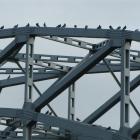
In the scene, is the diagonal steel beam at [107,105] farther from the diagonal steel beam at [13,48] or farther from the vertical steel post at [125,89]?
the vertical steel post at [125,89]

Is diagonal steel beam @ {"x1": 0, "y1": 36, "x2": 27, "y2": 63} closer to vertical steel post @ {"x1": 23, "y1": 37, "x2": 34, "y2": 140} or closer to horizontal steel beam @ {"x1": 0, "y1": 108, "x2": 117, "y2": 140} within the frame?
vertical steel post @ {"x1": 23, "y1": 37, "x2": 34, "y2": 140}

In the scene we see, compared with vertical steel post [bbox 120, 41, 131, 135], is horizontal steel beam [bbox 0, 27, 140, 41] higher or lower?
higher

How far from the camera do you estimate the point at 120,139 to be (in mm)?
59281

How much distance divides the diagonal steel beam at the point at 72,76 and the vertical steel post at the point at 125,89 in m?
0.96

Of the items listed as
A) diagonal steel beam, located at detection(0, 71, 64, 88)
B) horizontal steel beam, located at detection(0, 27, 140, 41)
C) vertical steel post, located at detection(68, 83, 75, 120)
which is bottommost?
vertical steel post, located at detection(68, 83, 75, 120)

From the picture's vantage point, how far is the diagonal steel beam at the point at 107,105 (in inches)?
2788

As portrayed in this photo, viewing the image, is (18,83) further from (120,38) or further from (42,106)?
(120,38)

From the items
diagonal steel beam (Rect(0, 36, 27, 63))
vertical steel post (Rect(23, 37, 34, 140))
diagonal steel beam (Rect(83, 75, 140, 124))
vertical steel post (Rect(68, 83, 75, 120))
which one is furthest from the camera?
vertical steel post (Rect(68, 83, 75, 120))

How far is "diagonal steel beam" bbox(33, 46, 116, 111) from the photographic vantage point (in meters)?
62.2

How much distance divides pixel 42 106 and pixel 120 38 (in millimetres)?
7644

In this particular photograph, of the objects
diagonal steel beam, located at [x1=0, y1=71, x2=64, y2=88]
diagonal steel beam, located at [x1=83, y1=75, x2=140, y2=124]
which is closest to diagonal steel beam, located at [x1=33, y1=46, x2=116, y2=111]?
diagonal steel beam, located at [x1=83, y1=75, x2=140, y2=124]

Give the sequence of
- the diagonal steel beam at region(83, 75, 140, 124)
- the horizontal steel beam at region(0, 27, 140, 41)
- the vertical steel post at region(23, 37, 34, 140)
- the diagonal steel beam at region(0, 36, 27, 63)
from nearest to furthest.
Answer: the horizontal steel beam at region(0, 27, 140, 41)
the vertical steel post at region(23, 37, 34, 140)
the diagonal steel beam at region(0, 36, 27, 63)
the diagonal steel beam at region(83, 75, 140, 124)

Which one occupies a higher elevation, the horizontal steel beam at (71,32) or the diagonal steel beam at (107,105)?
the horizontal steel beam at (71,32)

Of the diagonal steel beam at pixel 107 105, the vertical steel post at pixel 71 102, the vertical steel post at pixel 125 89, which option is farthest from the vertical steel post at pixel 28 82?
the vertical steel post at pixel 71 102
